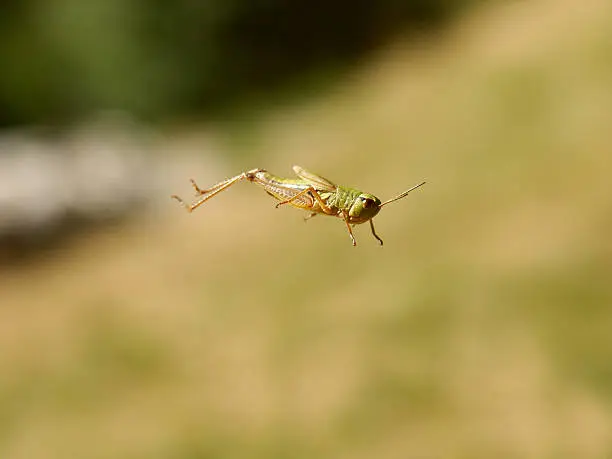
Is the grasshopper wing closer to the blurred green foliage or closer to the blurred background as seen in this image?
the blurred background

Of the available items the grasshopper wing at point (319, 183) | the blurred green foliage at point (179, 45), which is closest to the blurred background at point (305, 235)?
the blurred green foliage at point (179, 45)

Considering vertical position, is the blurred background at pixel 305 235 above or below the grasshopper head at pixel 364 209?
above

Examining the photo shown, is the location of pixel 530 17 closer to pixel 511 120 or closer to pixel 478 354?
pixel 511 120

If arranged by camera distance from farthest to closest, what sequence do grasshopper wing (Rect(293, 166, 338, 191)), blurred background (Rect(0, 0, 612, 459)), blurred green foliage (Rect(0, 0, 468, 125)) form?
1. blurred green foliage (Rect(0, 0, 468, 125))
2. blurred background (Rect(0, 0, 612, 459))
3. grasshopper wing (Rect(293, 166, 338, 191))

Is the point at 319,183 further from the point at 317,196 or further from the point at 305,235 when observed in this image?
the point at 305,235

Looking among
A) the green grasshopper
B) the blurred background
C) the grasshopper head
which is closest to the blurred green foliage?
the blurred background

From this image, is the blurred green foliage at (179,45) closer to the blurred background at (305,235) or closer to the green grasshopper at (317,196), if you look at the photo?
the blurred background at (305,235)
